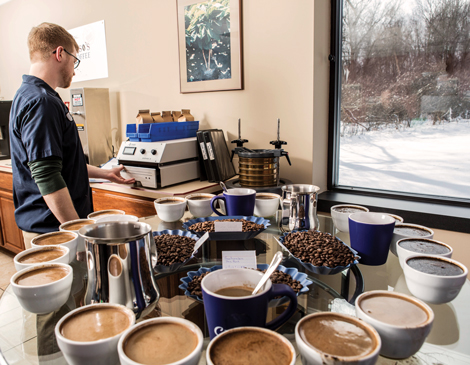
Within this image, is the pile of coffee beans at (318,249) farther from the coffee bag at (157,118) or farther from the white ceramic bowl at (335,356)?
the coffee bag at (157,118)

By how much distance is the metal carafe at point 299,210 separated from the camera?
3.89 ft

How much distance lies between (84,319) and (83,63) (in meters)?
3.48

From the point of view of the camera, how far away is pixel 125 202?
231cm

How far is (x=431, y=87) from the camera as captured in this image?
2008 millimetres

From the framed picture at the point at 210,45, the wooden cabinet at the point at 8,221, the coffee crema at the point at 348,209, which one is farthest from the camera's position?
the wooden cabinet at the point at 8,221

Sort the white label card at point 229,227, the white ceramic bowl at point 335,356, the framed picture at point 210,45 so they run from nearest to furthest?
the white ceramic bowl at point 335,356 → the white label card at point 229,227 → the framed picture at point 210,45

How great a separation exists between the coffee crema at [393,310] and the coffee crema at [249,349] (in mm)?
200

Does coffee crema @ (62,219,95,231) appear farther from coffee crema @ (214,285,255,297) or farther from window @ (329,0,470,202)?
window @ (329,0,470,202)

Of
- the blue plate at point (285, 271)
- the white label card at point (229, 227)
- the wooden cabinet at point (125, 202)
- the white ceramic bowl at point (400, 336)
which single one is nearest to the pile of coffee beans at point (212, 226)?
the white label card at point (229, 227)

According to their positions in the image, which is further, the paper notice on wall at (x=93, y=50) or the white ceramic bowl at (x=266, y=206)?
the paper notice on wall at (x=93, y=50)

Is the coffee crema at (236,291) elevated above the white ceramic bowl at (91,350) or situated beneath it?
elevated above

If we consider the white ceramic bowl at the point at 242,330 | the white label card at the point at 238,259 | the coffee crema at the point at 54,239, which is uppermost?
the coffee crema at the point at 54,239

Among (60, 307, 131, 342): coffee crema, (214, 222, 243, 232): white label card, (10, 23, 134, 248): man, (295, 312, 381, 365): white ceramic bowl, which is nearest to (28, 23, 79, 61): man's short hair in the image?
(10, 23, 134, 248): man

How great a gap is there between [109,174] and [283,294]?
1780mm
